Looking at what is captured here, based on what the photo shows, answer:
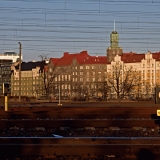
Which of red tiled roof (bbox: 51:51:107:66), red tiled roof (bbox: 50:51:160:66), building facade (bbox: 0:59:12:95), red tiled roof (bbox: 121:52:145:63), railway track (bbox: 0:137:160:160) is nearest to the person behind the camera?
railway track (bbox: 0:137:160:160)

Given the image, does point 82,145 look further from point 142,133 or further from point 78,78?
point 78,78

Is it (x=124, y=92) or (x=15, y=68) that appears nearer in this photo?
(x=124, y=92)

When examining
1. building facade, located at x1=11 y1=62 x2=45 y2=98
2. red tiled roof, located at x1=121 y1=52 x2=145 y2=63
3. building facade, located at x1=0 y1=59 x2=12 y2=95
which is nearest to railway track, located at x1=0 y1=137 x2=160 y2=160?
red tiled roof, located at x1=121 y1=52 x2=145 y2=63

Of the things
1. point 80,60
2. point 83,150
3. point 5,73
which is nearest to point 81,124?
point 83,150

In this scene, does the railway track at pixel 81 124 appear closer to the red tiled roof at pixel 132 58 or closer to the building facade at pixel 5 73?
the red tiled roof at pixel 132 58

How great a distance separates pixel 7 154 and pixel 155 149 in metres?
3.02

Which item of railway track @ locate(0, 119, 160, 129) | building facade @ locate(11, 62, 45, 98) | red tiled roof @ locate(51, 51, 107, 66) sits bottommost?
railway track @ locate(0, 119, 160, 129)

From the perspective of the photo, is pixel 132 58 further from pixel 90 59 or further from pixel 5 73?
pixel 5 73

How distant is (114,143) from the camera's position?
409 inches

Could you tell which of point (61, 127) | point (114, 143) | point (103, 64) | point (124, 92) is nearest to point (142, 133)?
point (61, 127)

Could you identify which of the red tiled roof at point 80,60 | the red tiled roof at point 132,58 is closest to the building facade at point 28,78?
the red tiled roof at point 80,60

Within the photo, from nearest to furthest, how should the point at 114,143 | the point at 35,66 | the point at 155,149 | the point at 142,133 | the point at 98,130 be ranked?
the point at 155,149 → the point at 114,143 → the point at 142,133 → the point at 98,130 → the point at 35,66

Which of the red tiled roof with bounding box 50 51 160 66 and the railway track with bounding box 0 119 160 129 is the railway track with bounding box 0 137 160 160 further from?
the red tiled roof with bounding box 50 51 160 66

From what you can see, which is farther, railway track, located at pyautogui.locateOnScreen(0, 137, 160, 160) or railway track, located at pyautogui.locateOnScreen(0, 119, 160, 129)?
railway track, located at pyautogui.locateOnScreen(0, 119, 160, 129)
